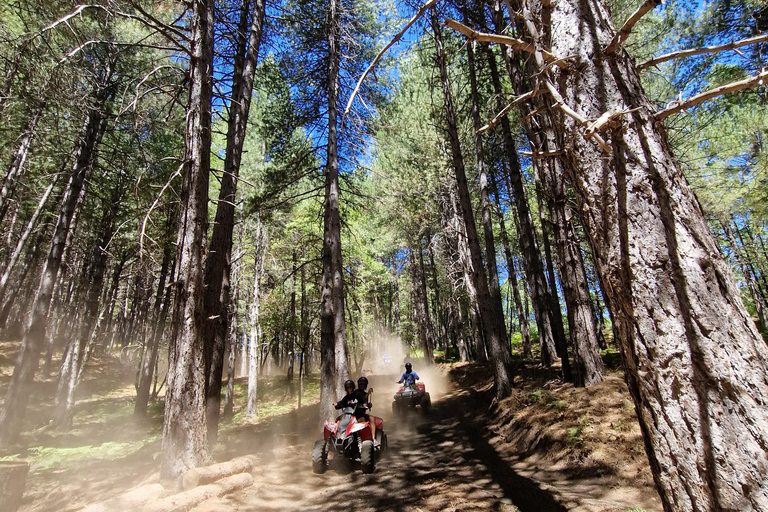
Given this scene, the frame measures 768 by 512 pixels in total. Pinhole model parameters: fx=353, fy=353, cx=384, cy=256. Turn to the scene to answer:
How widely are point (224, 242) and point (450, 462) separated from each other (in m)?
6.21

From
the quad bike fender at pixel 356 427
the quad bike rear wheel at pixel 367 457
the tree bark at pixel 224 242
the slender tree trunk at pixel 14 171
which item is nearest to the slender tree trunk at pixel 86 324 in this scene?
the slender tree trunk at pixel 14 171

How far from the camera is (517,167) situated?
1018 cm

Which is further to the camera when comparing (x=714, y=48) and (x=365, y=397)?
(x=365, y=397)

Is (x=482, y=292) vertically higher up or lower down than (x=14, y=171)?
lower down

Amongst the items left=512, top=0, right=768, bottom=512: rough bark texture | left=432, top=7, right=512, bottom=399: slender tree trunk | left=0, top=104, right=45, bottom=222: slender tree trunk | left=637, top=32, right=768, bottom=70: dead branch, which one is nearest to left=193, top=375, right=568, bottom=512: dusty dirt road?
left=432, top=7, right=512, bottom=399: slender tree trunk

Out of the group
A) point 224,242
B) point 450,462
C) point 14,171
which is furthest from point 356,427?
point 14,171

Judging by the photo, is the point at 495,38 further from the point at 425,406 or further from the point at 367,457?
the point at 425,406

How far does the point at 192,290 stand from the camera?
17.4 feet

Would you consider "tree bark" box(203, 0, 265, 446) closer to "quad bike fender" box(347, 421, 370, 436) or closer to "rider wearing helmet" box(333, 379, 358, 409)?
"rider wearing helmet" box(333, 379, 358, 409)

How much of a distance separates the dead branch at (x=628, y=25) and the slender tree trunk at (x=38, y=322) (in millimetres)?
12027

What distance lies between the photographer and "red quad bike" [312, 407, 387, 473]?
5.86 metres

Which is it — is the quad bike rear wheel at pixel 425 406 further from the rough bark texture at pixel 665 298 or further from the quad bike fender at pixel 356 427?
the rough bark texture at pixel 665 298

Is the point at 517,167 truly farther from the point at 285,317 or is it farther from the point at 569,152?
the point at 285,317

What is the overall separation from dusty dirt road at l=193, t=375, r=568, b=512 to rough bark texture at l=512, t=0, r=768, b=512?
2.94 meters
